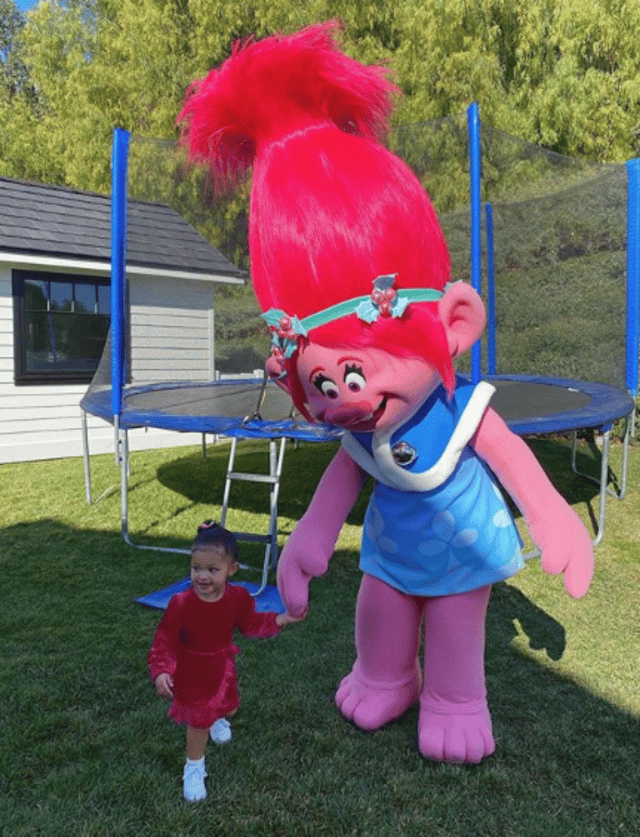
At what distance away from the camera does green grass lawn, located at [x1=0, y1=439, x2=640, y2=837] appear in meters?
1.95

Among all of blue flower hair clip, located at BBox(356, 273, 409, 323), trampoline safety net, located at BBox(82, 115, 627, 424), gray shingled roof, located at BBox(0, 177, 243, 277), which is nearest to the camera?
blue flower hair clip, located at BBox(356, 273, 409, 323)

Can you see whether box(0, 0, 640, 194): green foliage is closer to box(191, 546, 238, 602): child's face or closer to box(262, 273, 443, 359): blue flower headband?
box(262, 273, 443, 359): blue flower headband

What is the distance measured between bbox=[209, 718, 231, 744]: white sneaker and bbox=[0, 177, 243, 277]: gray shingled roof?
9.92 feet

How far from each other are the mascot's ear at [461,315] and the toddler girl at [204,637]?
79 centimetres

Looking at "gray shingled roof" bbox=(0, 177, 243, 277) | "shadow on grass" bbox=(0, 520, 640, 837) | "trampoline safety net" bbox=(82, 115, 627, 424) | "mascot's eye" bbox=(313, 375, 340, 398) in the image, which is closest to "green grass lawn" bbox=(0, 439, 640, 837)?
"shadow on grass" bbox=(0, 520, 640, 837)

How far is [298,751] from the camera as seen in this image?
7.39ft

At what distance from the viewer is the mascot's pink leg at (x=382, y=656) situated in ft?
7.54

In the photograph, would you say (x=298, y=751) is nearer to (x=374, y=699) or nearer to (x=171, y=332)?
(x=374, y=699)

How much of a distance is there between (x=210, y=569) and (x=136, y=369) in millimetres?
3380

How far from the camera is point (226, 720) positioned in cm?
240

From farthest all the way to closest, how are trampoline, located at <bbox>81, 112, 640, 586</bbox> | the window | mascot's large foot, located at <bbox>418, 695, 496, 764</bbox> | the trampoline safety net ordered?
the window < the trampoline safety net < trampoline, located at <bbox>81, 112, 640, 586</bbox> < mascot's large foot, located at <bbox>418, 695, 496, 764</bbox>

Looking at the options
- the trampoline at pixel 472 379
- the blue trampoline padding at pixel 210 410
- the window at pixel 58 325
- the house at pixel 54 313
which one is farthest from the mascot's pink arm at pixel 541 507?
the window at pixel 58 325

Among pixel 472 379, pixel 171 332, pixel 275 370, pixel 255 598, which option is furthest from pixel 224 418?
pixel 275 370

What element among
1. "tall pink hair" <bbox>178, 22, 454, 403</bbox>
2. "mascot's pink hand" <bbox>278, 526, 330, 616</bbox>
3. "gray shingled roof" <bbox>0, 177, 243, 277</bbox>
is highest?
"gray shingled roof" <bbox>0, 177, 243, 277</bbox>
